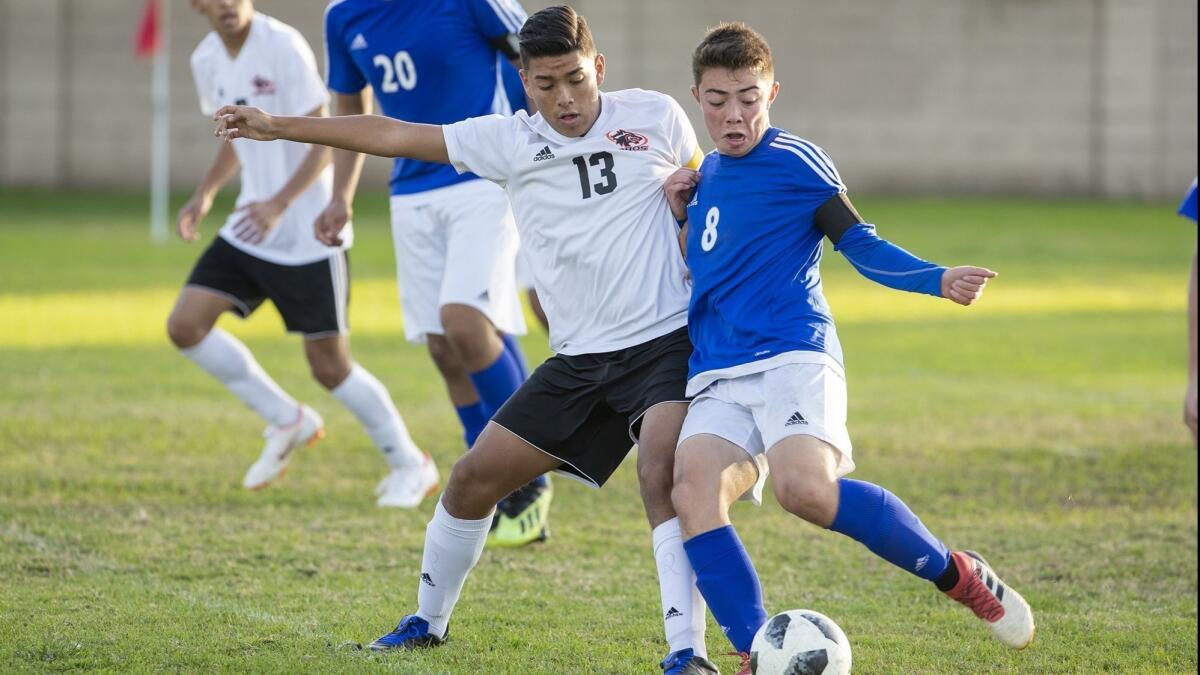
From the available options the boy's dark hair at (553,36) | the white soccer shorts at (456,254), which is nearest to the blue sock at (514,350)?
the white soccer shorts at (456,254)

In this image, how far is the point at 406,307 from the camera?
641 centimetres

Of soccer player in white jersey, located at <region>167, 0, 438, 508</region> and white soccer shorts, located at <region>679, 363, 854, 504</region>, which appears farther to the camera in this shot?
soccer player in white jersey, located at <region>167, 0, 438, 508</region>

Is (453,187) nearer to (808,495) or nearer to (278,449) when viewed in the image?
(278,449)

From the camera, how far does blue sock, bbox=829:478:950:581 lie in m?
3.88

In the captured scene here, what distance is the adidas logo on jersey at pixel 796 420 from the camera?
3916 mm

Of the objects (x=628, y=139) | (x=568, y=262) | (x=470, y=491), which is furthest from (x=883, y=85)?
(x=470, y=491)

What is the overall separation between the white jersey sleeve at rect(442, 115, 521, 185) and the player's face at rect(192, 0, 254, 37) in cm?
288

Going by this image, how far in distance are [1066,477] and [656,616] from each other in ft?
10.4

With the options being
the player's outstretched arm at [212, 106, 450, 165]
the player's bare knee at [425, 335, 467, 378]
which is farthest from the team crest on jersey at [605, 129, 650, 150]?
the player's bare knee at [425, 335, 467, 378]

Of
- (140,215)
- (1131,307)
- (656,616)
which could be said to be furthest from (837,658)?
(140,215)

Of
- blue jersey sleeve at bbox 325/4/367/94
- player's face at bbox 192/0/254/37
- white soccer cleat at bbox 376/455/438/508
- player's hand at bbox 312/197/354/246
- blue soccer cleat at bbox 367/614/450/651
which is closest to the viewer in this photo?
blue soccer cleat at bbox 367/614/450/651

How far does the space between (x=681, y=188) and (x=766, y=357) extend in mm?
598

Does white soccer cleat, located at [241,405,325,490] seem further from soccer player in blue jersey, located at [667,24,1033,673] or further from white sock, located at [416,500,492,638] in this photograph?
soccer player in blue jersey, located at [667,24,1033,673]

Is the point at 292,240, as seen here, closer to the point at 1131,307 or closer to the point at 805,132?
the point at 1131,307
